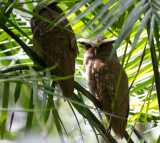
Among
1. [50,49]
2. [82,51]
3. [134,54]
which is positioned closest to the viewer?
[50,49]

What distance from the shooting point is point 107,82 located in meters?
2.12

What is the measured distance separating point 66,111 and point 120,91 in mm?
1912

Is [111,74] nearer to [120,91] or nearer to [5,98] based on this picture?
[120,91]

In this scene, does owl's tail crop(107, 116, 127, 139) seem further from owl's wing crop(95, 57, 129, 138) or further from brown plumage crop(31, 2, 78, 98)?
brown plumage crop(31, 2, 78, 98)

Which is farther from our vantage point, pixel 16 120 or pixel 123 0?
pixel 16 120

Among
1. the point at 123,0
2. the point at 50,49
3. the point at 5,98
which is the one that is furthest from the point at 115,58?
the point at 123,0

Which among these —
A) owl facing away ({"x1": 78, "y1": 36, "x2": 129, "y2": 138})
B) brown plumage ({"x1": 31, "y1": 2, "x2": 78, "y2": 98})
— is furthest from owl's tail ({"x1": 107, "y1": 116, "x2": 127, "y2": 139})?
brown plumage ({"x1": 31, "y1": 2, "x2": 78, "y2": 98})

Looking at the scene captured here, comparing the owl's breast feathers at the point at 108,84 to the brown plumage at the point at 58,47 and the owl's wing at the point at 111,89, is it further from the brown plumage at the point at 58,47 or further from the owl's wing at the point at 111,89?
the brown plumage at the point at 58,47

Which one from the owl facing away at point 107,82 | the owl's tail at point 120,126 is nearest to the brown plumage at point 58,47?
the owl facing away at point 107,82

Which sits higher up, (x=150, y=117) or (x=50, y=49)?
(x=50, y=49)

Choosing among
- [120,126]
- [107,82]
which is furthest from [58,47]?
[120,126]

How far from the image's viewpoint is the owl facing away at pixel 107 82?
202 centimetres

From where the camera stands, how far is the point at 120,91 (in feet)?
6.89

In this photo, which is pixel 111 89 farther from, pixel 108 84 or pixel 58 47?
pixel 58 47
